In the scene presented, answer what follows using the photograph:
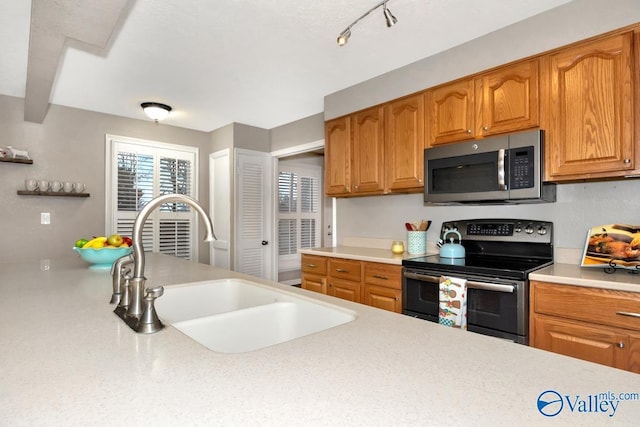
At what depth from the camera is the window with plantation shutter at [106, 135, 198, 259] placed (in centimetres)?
401

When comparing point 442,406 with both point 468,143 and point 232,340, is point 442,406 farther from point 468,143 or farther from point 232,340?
point 468,143

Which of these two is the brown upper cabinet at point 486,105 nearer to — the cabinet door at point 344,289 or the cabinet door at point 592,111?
the cabinet door at point 592,111

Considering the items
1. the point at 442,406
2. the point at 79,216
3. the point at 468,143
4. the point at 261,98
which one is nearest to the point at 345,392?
the point at 442,406

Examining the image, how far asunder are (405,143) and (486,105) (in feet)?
2.11

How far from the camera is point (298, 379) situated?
0.61 m

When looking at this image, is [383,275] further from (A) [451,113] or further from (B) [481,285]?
(A) [451,113]

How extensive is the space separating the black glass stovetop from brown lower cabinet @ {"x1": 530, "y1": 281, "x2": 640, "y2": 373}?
Result: 131mm

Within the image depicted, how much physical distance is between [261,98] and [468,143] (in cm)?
211

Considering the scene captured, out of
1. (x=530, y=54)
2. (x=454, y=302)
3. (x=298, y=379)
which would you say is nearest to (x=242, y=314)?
(x=298, y=379)

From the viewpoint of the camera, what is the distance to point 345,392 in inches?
22.3

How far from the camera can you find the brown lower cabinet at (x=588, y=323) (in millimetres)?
1546

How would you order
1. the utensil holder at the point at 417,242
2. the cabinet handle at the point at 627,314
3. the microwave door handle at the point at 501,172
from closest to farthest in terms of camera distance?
the cabinet handle at the point at 627,314 < the microwave door handle at the point at 501,172 < the utensil holder at the point at 417,242

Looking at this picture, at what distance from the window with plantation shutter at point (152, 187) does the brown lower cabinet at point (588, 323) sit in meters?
3.75

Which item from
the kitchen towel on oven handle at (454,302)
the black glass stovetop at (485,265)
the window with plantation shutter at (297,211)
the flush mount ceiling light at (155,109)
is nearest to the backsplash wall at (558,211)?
the black glass stovetop at (485,265)
